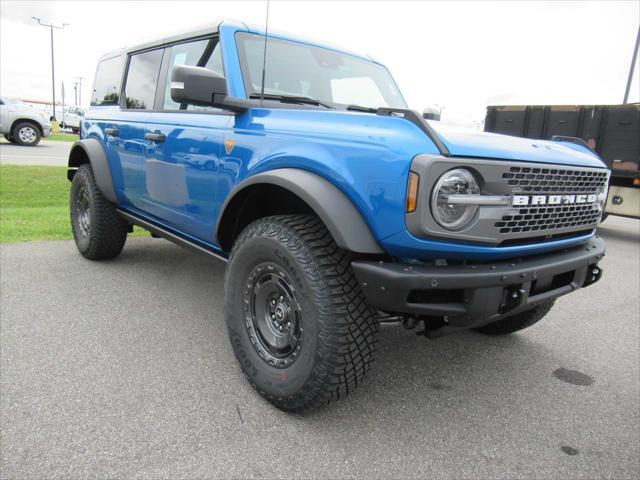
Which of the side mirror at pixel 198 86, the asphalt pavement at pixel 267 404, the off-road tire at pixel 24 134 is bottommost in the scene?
the asphalt pavement at pixel 267 404

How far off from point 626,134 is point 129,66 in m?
7.91

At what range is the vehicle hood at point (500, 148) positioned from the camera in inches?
74.1

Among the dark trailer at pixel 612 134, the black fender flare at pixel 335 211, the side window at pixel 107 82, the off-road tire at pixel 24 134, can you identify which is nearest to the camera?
the black fender flare at pixel 335 211

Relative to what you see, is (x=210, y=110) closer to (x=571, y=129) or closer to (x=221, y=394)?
(x=221, y=394)

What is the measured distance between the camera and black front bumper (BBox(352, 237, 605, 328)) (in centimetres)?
184

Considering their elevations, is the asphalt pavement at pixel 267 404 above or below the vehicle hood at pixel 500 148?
below

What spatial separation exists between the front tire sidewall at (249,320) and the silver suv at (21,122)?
644 inches

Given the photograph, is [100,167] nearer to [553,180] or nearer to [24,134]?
[553,180]

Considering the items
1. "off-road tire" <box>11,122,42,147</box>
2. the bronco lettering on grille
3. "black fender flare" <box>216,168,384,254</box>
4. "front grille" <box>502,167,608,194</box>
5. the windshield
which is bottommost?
"off-road tire" <box>11,122,42,147</box>

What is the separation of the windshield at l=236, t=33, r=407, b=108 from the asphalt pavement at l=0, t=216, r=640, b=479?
1.62m

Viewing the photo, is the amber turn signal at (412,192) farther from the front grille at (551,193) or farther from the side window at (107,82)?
the side window at (107,82)

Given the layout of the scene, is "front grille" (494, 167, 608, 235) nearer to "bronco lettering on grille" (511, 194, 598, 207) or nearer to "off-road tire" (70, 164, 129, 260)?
"bronco lettering on grille" (511, 194, 598, 207)

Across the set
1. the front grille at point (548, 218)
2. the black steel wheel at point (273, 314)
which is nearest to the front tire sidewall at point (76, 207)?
the black steel wheel at point (273, 314)

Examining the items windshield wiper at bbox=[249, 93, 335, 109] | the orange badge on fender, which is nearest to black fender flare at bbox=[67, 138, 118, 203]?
the orange badge on fender
